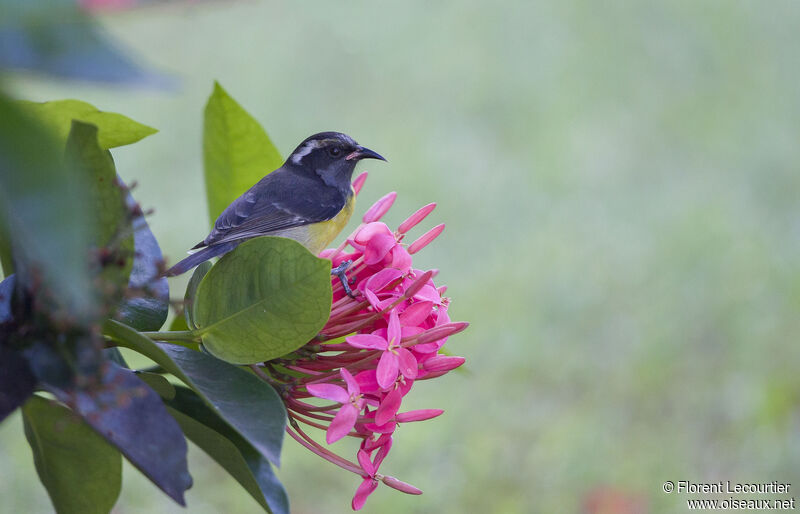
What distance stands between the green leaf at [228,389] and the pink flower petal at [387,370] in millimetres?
131

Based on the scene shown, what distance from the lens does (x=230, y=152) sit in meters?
1.29

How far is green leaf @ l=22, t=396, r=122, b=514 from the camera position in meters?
0.95

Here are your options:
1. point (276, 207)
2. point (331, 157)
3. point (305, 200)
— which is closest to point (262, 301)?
point (276, 207)

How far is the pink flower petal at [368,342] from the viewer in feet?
3.24

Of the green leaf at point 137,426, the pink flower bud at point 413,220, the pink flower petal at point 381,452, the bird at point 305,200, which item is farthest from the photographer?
the bird at point 305,200

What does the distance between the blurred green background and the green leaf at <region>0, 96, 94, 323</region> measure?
6.84ft

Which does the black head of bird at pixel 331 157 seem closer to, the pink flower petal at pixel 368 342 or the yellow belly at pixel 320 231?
the yellow belly at pixel 320 231

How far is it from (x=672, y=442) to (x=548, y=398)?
60 cm

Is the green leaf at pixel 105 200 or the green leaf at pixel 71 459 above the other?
the green leaf at pixel 105 200

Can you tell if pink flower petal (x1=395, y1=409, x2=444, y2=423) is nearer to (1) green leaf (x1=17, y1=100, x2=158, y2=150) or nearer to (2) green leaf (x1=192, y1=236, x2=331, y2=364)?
(2) green leaf (x1=192, y1=236, x2=331, y2=364)

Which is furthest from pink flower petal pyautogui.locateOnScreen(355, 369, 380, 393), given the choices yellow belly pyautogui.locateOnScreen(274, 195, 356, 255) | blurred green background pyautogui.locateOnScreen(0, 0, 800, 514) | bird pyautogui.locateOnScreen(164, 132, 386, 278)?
blurred green background pyautogui.locateOnScreen(0, 0, 800, 514)

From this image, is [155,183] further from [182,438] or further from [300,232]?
[182,438]

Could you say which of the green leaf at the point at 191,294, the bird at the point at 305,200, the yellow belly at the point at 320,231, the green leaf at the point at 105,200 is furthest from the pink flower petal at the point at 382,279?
the yellow belly at the point at 320,231

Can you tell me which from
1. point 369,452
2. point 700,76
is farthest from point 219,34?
point 369,452
